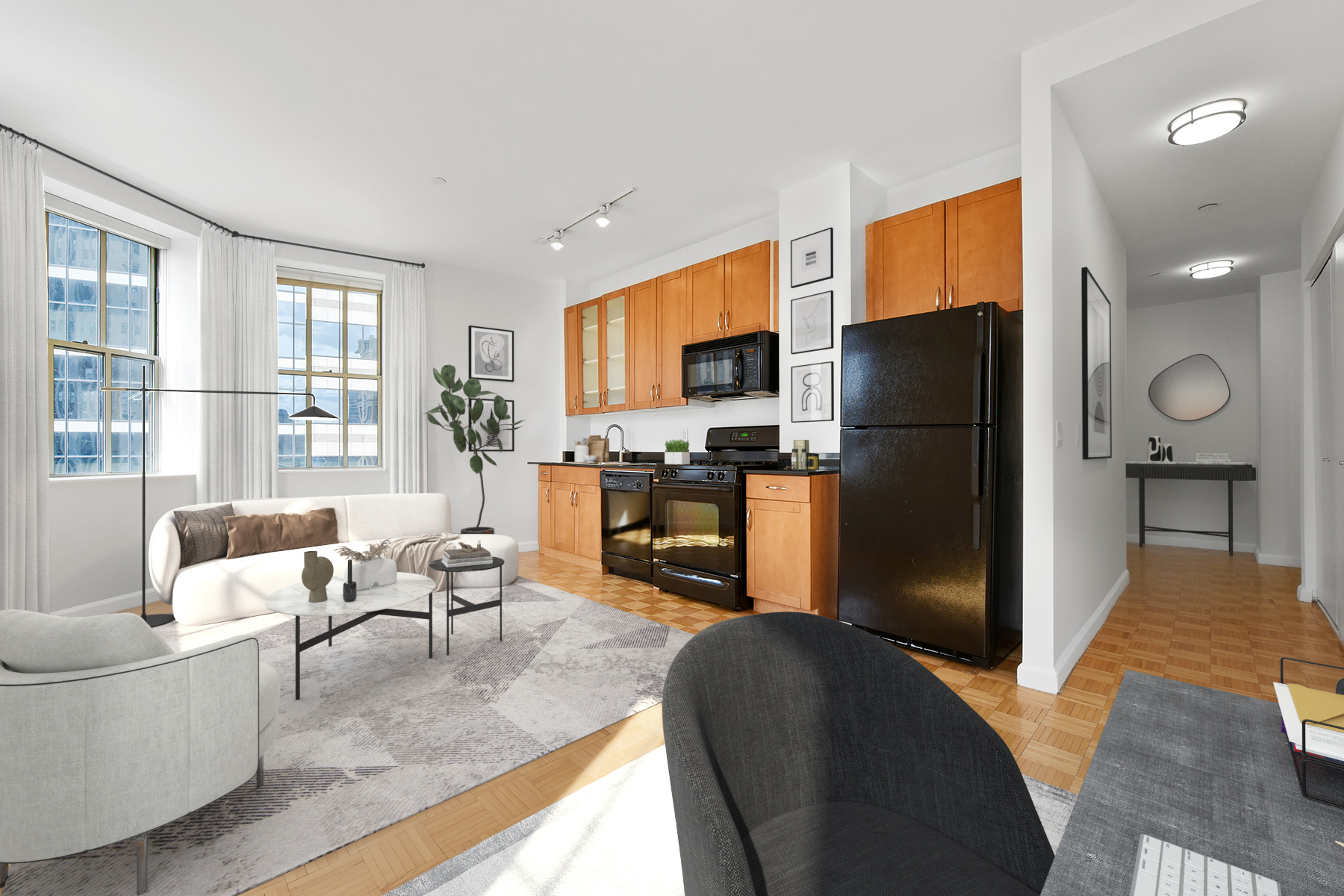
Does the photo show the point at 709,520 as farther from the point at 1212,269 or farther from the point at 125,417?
the point at 1212,269

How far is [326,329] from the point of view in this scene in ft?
17.6

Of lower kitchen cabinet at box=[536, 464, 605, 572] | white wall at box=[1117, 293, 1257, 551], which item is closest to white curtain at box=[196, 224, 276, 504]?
lower kitchen cabinet at box=[536, 464, 605, 572]

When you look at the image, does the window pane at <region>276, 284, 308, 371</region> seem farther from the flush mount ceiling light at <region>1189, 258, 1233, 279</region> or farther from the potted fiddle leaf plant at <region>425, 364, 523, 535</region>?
the flush mount ceiling light at <region>1189, 258, 1233, 279</region>

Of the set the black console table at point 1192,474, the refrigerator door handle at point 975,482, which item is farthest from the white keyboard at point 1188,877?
the black console table at point 1192,474

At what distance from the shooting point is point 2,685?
129 cm

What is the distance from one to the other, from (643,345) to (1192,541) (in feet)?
19.9

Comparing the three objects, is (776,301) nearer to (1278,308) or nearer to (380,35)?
(380,35)

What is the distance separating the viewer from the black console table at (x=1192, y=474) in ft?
17.8

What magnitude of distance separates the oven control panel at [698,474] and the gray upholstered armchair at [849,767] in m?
2.75

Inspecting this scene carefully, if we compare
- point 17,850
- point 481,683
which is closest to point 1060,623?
point 481,683

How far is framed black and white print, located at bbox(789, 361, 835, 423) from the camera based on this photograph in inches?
148

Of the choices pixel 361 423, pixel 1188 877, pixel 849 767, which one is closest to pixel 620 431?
pixel 361 423

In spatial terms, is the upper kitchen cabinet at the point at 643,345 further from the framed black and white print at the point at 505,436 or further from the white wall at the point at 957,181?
the white wall at the point at 957,181

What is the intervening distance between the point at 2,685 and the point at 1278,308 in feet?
26.5
